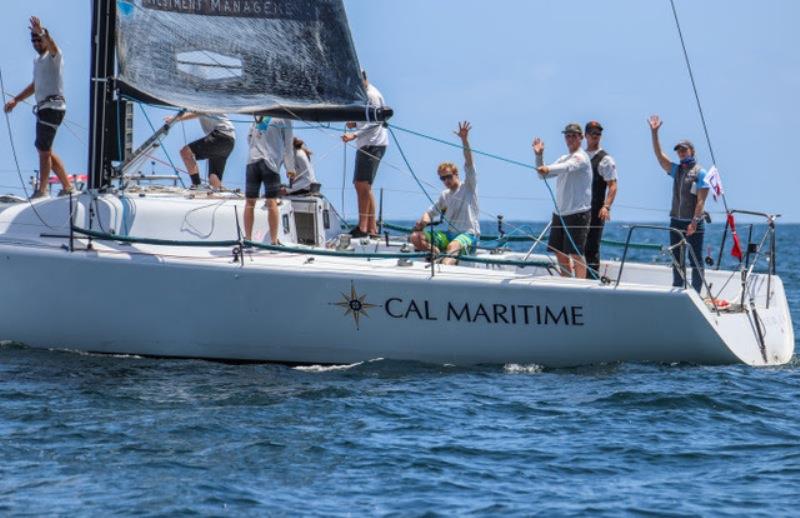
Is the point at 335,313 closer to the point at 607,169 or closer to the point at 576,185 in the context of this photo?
the point at 576,185

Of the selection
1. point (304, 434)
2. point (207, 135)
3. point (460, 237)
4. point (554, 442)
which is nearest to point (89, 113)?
point (207, 135)

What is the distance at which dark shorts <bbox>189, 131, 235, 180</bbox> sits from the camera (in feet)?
48.3

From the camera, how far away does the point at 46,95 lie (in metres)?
13.3

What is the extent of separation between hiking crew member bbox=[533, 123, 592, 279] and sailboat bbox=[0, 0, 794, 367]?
448 millimetres

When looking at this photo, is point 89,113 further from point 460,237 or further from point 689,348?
point 689,348

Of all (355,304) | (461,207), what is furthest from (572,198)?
(355,304)

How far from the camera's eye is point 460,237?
12.9 metres

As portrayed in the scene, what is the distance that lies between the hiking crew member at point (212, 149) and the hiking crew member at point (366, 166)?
1258 mm

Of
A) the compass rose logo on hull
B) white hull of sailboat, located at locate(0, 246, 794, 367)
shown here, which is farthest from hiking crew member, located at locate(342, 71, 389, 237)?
the compass rose logo on hull

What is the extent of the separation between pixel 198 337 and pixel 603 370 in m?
3.52

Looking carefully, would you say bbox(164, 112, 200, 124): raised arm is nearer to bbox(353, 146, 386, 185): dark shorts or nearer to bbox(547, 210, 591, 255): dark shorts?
bbox(353, 146, 386, 185): dark shorts

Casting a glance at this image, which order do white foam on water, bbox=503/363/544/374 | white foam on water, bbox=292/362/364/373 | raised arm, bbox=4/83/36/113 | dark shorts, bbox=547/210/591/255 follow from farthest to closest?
raised arm, bbox=4/83/36/113 → dark shorts, bbox=547/210/591/255 → white foam on water, bbox=503/363/544/374 → white foam on water, bbox=292/362/364/373

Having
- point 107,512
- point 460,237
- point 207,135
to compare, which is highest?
point 207,135

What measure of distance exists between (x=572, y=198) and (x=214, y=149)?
4200 mm
